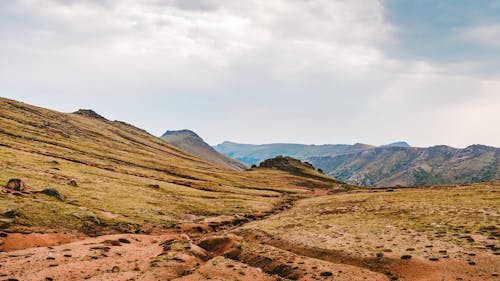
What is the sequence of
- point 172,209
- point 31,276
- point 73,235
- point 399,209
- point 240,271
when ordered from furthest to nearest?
point 172,209
point 399,209
point 73,235
point 240,271
point 31,276

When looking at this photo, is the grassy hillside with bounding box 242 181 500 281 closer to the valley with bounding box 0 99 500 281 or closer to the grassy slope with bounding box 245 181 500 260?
the grassy slope with bounding box 245 181 500 260

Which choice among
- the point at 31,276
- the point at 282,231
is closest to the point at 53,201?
the point at 31,276

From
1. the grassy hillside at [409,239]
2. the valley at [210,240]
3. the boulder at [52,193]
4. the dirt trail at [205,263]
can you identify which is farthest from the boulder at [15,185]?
the grassy hillside at [409,239]

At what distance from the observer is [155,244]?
46.1 m

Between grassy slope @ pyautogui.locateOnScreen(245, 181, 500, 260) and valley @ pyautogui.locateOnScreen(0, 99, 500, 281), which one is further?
grassy slope @ pyautogui.locateOnScreen(245, 181, 500, 260)

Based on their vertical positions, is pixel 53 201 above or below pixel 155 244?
above

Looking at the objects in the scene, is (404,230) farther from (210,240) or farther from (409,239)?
(210,240)

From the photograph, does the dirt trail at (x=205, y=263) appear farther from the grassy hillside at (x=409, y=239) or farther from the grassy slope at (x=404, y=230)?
the grassy slope at (x=404, y=230)

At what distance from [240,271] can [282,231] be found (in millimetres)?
20714

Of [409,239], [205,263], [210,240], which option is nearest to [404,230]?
[409,239]

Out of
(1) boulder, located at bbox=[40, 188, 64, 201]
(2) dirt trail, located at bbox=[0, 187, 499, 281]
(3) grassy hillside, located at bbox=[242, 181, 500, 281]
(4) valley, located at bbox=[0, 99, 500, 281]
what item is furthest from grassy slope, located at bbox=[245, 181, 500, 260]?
(1) boulder, located at bbox=[40, 188, 64, 201]

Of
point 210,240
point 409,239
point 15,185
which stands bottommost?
point 210,240

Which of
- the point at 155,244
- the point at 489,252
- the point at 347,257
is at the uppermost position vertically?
the point at 489,252

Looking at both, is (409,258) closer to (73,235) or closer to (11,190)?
(73,235)
